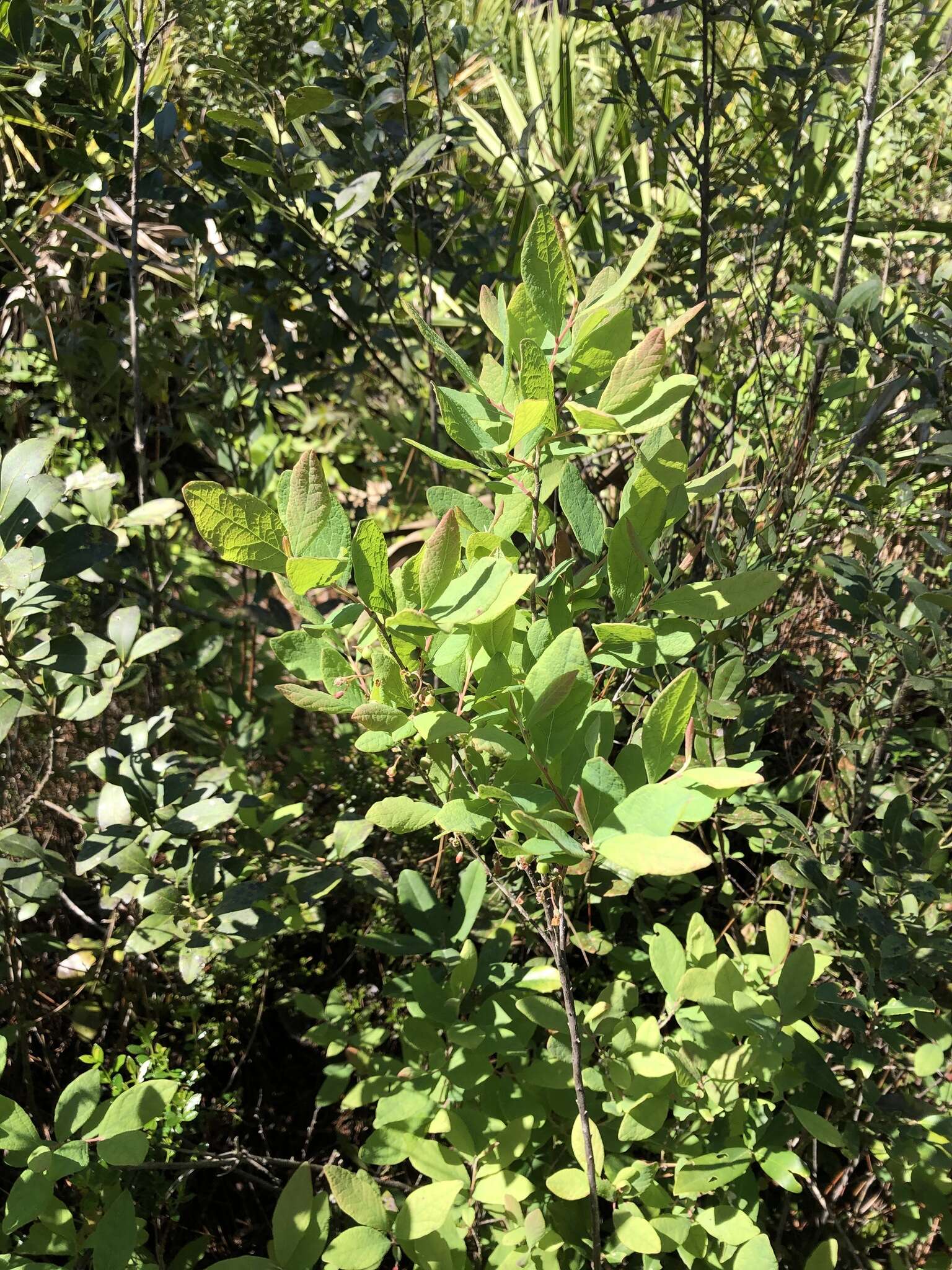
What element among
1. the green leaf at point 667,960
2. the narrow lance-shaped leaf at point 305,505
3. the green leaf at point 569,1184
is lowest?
the green leaf at point 569,1184

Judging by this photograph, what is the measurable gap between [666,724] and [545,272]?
32 cm

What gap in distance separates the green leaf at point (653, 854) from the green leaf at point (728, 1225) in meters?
0.65

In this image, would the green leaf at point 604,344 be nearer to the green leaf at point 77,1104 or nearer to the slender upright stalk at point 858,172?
the slender upright stalk at point 858,172

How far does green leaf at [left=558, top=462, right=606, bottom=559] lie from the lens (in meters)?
0.72

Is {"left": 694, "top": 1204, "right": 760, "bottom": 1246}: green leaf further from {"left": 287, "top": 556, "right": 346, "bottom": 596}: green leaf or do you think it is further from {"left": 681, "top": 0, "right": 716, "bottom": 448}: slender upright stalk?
{"left": 681, "top": 0, "right": 716, "bottom": 448}: slender upright stalk

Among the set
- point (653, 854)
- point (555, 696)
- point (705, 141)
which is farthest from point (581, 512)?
point (705, 141)

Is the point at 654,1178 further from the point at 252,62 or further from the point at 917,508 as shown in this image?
the point at 252,62

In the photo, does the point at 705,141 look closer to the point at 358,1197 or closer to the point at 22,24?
the point at 22,24

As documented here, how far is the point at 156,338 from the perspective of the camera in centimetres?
177

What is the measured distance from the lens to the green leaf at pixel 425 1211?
0.88 meters

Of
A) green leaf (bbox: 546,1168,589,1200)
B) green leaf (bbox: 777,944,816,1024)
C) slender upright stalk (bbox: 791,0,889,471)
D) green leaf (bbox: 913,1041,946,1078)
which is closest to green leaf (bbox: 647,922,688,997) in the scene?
green leaf (bbox: 777,944,816,1024)

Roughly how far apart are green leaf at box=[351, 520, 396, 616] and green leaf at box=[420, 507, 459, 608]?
0.03 meters

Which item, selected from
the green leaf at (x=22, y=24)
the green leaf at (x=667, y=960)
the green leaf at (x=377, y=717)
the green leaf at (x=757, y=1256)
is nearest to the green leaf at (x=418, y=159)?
the green leaf at (x=22, y=24)

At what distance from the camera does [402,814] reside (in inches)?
25.4
